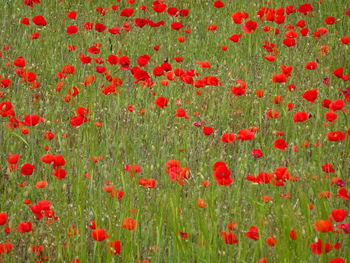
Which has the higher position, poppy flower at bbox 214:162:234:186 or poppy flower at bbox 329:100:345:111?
poppy flower at bbox 329:100:345:111

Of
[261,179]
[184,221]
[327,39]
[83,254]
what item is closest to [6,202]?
[83,254]

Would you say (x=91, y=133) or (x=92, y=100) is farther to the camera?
(x=92, y=100)

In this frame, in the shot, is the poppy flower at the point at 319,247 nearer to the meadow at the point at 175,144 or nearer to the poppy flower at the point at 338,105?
the meadow at the point at 175,144

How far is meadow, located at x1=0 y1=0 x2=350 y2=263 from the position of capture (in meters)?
2.38

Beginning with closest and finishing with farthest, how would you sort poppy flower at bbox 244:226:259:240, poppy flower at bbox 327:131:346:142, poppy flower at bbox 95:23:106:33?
poppy flower at bbox 244:226:259:240
poppy flower at bbox 327:131:346:142
poppy flower at bbox 95:23:106:33

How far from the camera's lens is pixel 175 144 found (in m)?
3.44

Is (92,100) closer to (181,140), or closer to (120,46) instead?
(181,140)

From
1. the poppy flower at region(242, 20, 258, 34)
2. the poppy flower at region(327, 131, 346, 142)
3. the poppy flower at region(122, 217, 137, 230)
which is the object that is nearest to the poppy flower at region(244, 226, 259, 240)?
the poppy flower at region(122, 217, 137, 230)

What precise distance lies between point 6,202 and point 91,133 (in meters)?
0.91

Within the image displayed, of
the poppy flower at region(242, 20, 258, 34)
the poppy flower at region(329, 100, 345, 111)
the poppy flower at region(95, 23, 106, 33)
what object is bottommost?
the poppy flower at region(329, 100, 345, 111)

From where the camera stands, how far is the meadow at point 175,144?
93.9 inches

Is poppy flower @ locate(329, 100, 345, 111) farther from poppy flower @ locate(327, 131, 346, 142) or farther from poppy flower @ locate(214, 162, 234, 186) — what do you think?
poppy flower @ locate(214, 162, 234, 186)

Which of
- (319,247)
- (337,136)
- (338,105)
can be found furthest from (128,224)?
(338,105)

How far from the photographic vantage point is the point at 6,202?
110 inches
